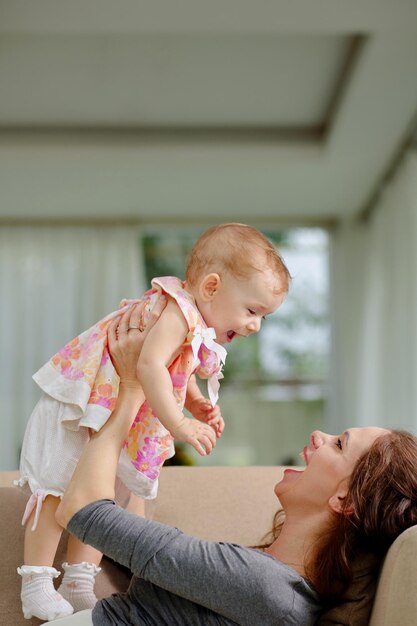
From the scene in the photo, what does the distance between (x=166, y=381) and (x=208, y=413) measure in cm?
24

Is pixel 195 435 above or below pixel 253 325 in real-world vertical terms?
below

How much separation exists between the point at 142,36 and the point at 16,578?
3.51m

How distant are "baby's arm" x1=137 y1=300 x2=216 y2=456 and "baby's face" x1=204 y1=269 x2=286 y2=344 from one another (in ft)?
0.34

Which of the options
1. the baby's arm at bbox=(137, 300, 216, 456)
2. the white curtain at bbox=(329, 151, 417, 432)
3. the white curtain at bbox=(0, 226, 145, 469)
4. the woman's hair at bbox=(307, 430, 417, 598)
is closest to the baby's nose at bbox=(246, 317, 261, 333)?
the baby's arm at bbox=(137, 300, 216, 456)

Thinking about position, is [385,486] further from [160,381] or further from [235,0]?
[235,0]

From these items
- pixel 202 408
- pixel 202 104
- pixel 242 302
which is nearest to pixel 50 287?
pixel 202 104

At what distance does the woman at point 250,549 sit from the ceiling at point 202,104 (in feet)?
9.64

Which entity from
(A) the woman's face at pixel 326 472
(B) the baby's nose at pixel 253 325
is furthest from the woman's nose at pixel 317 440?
(B) the baby's nose at pixel 253 325

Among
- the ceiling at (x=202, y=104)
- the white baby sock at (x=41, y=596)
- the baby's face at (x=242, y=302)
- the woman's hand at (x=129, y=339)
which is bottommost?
Answer: the white baby sock at (x=41, y=596)

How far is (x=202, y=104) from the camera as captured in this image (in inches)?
221

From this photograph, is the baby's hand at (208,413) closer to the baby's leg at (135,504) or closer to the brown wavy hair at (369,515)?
the baby's leg at (135,504)

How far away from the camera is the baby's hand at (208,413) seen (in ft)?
5.79

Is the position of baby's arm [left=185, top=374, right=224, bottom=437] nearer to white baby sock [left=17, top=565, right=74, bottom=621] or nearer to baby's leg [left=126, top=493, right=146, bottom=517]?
baby's leg [left=126, top=493, right=146, bottom=517]

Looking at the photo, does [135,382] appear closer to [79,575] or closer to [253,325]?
[253,325]
